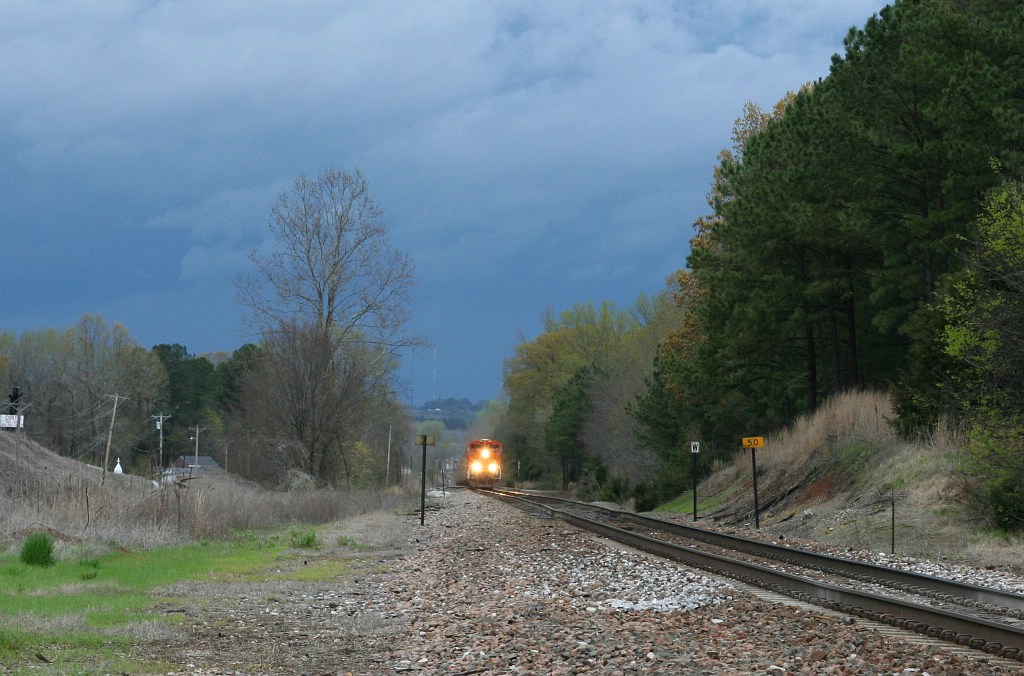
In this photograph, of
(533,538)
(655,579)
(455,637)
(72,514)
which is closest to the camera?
(455,637)

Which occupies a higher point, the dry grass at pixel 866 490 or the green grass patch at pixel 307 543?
the dry grass at pixel 866 490

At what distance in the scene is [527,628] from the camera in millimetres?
10781

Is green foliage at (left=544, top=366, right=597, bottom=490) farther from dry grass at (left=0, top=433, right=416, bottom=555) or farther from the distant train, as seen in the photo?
dry grass at (left=0, top=433, right=416, bottom=555)

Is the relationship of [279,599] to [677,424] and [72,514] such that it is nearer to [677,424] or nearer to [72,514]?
[72,514]

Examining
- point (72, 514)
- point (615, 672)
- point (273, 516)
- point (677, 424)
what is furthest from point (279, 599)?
point (677, 424)

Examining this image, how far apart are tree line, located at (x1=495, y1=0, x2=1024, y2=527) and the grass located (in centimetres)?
1419

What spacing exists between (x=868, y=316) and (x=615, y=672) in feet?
109

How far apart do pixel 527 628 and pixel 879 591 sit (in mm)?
5666

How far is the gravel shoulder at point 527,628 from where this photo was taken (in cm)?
893

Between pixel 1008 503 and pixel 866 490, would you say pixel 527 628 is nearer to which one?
pixel 1008 503

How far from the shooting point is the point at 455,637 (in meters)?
10.7

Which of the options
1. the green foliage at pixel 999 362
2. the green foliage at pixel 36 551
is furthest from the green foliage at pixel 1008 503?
the green foliage at pixel 36 551

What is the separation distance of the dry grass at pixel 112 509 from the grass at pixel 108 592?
839mm

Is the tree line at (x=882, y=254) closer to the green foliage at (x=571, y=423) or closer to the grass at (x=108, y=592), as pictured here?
the grass at (x=108, y=592)
